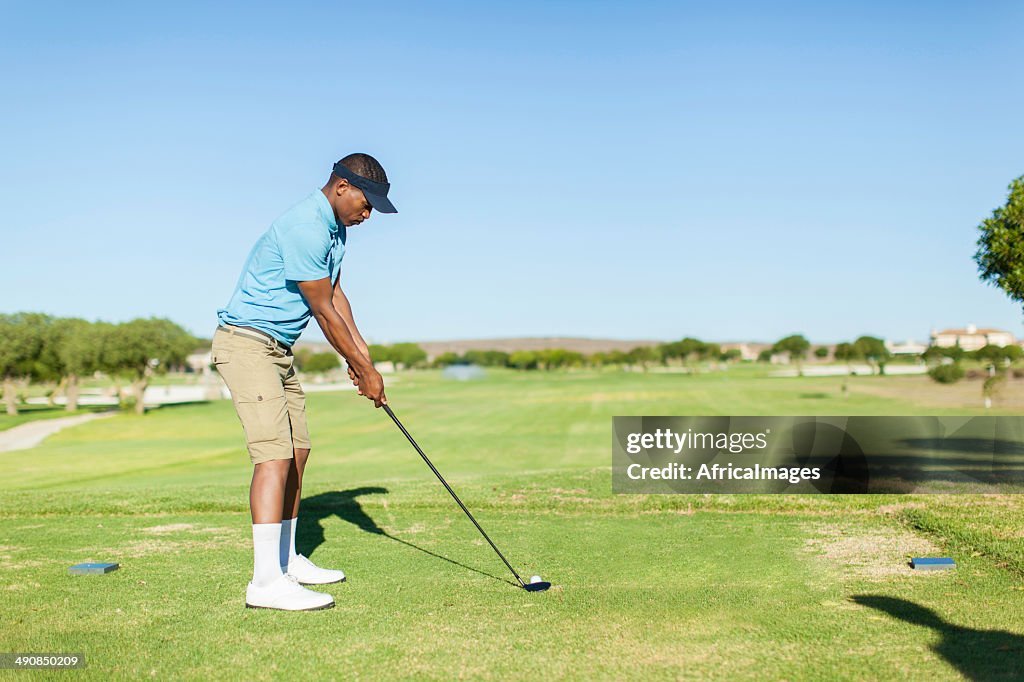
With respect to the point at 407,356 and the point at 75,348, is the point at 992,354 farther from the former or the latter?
the point at 407,356

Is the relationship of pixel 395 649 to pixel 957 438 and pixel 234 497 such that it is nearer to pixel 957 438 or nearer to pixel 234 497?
pixel 234 497

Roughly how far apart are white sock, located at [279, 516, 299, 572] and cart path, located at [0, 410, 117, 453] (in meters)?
37.6

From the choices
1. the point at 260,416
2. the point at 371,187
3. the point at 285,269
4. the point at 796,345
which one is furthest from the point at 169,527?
the point at 796,345

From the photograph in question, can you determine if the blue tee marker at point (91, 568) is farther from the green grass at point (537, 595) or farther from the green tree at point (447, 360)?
the green tree at point (447, 360)

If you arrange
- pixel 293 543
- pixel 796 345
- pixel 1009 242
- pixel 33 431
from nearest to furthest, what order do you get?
pixel 293 543, pixel 1009 242, pixel 33 431, pixel 796 345

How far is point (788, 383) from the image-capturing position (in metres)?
92.4

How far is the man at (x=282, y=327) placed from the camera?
5.34 meters

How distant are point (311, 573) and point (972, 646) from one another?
3.83 meters

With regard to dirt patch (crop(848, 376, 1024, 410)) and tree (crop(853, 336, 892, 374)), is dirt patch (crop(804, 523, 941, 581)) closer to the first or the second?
dirt patch (crop(848, 376, 1024, 410))

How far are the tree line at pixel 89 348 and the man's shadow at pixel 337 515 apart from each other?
190ft

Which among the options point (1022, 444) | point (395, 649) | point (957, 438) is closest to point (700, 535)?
point (395, 649)

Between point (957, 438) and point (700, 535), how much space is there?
76.3ft

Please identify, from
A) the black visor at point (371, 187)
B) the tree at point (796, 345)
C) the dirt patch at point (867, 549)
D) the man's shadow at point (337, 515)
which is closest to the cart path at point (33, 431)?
the man's shadow at point (337, 515)

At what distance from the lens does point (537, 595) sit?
5.21 m
